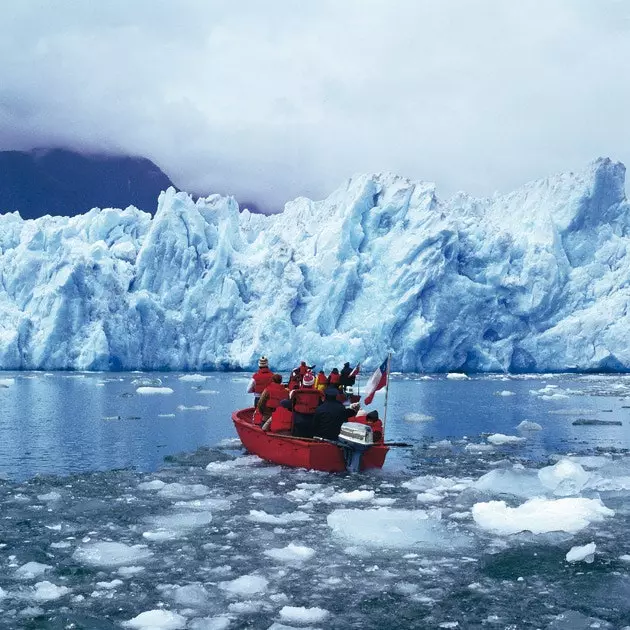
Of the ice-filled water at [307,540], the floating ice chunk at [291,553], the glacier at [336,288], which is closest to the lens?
the ice-filled water at [307,540]

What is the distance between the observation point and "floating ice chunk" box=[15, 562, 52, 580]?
19.7 ft

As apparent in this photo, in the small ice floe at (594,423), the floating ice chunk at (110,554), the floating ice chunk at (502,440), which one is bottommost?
the small ice floe at (594,423)

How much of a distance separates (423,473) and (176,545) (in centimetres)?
550

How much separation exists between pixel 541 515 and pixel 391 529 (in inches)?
71.7

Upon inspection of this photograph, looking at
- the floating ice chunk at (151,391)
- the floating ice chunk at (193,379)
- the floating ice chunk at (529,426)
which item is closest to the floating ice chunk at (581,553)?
the floating ice chunk at (529,426)

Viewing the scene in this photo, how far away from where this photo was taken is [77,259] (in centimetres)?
4212

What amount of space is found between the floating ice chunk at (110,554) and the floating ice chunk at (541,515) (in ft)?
12.3

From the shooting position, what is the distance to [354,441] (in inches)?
419

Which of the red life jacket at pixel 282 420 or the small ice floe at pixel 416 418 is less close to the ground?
the red life jacket at pixel 282 420

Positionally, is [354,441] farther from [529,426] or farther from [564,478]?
[529,426]

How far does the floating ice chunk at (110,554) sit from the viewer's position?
6.44m

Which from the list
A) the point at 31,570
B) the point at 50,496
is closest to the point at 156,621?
the point at 31,570

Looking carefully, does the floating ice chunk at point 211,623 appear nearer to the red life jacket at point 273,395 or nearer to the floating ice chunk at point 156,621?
the floating ice chunk at point 156,621

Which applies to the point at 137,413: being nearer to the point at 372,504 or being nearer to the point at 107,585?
the point at 372,504
